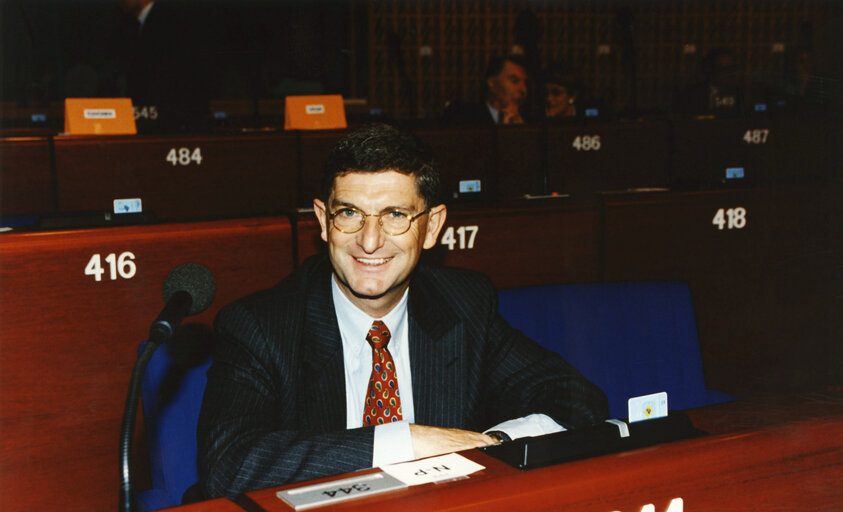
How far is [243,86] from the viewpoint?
9906mm

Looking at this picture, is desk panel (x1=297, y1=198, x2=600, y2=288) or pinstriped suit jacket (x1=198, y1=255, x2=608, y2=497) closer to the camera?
pinstriped suit jacket (x1=198, y1=255, x2=608, y2=497)

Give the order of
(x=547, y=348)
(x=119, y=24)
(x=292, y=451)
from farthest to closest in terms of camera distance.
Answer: (x=119, y=24) < (x=547, y=348) < (x=292, y=451)

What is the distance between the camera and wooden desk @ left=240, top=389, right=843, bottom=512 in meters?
0.85

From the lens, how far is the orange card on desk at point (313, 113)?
16.1ft

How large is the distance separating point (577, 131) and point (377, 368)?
367 centimetres

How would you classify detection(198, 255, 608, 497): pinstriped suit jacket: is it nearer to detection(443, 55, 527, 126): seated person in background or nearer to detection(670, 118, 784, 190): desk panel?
detection(670, 118, 784, 190): desk panel

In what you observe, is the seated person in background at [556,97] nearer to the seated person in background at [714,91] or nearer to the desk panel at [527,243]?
the seated person in background at [714,91]

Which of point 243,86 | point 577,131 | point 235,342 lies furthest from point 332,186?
point 243,86

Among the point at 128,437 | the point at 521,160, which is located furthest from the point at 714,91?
the point at 128,437

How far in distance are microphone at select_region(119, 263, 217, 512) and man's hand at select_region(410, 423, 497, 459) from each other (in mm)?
458

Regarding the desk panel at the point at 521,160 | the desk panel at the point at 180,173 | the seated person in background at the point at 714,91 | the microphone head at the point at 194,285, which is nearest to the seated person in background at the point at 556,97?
the desk panel at the point at 521,160

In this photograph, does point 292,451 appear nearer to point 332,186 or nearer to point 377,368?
point 377,368

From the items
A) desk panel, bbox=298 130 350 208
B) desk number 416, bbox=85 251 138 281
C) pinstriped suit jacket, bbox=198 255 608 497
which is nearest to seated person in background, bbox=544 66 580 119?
desk panel, bbox=298 130 350 208

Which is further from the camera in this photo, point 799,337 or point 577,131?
point 577,131
